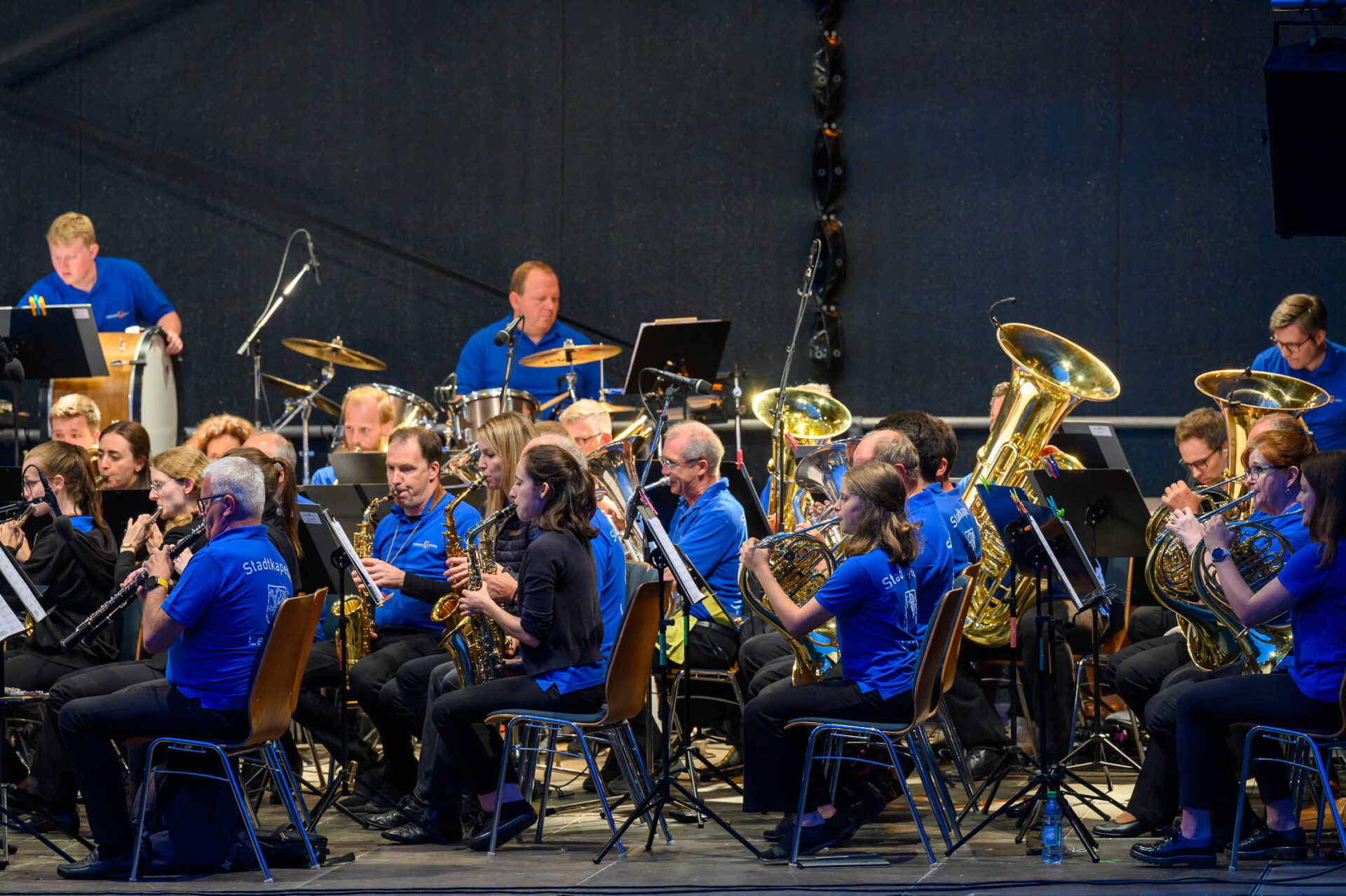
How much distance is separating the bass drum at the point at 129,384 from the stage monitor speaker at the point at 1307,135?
18.8ft

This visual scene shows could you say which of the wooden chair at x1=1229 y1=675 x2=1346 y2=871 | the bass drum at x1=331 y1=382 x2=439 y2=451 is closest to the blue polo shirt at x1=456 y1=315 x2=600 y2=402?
the bass drum at x1=331 y1=382 x2=439 y2=451

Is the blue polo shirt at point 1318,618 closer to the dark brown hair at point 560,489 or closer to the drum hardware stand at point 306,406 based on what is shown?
the dark brown hair at point 560,489

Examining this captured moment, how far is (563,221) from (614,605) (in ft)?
16.1

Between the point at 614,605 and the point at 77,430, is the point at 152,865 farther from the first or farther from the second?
the point at 77,430

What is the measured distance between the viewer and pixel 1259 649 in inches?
203

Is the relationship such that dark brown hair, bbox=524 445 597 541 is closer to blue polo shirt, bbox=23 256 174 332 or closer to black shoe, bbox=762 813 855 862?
black shoe, bbox=762 813 855 862

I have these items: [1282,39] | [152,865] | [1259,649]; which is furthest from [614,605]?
[1282,39]

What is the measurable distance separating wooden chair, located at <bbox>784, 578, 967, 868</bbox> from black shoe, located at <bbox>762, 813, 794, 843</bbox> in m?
0.09

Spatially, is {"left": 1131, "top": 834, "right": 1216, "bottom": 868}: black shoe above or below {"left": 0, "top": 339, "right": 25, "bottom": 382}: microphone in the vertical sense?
below

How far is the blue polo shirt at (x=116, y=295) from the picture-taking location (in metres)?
9.04

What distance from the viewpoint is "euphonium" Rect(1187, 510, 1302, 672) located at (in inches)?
197

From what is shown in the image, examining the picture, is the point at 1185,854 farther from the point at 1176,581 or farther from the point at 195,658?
the point at 195,658

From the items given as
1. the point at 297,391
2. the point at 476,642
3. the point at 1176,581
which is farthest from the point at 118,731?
the point at 297,391

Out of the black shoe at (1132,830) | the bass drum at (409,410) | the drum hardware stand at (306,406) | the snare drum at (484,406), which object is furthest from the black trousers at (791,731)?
the drum hardware stand at (306,406)
